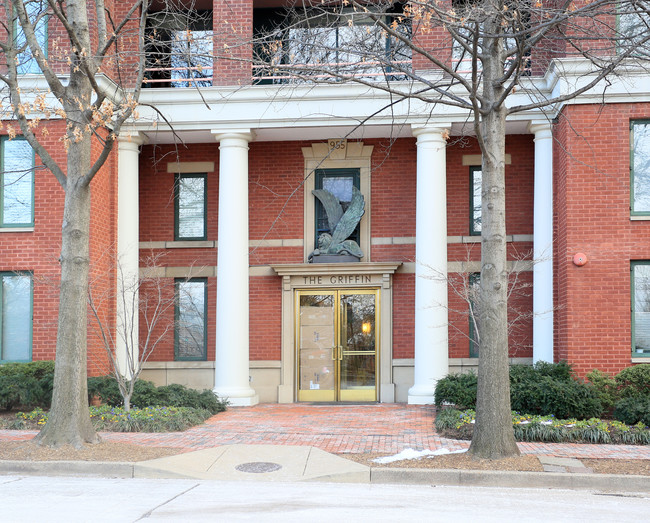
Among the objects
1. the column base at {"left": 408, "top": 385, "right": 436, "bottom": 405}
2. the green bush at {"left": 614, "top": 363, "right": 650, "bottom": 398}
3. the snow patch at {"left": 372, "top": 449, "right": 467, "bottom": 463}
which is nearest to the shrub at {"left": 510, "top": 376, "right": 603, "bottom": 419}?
the green bush at {"left": 614, "top": 363, "right": 650, "bottom": 398}

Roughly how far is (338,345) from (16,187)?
7.59 meters

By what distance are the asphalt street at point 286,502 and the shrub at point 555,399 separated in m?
4.65

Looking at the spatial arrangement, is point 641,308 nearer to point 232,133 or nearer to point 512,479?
point 512,479

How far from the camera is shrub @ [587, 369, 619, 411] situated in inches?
568

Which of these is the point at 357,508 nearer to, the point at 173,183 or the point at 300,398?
the point at 300,398

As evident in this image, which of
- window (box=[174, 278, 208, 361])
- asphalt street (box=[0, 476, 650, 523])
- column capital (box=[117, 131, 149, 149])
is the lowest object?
asphalt street (box=[0, 476, 650, 523])

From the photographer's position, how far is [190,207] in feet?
63.1

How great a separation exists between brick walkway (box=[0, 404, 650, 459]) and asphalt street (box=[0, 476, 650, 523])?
2.18 meters

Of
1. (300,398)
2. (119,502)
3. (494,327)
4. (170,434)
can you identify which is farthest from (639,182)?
(119,502)

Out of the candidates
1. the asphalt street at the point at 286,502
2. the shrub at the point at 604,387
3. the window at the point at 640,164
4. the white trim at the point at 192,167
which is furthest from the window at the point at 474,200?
the asphalt street at the point at 286,502

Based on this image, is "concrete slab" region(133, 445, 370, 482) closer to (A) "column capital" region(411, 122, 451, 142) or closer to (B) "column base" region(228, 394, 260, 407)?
(B) "column base" region(228, 394, 260, 407)

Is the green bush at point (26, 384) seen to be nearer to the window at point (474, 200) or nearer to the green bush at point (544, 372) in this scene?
the green bush at point (544, 372)

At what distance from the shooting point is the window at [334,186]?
1888cm

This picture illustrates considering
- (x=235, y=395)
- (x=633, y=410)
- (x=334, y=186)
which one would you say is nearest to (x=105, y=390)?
(x=235, y=395)
